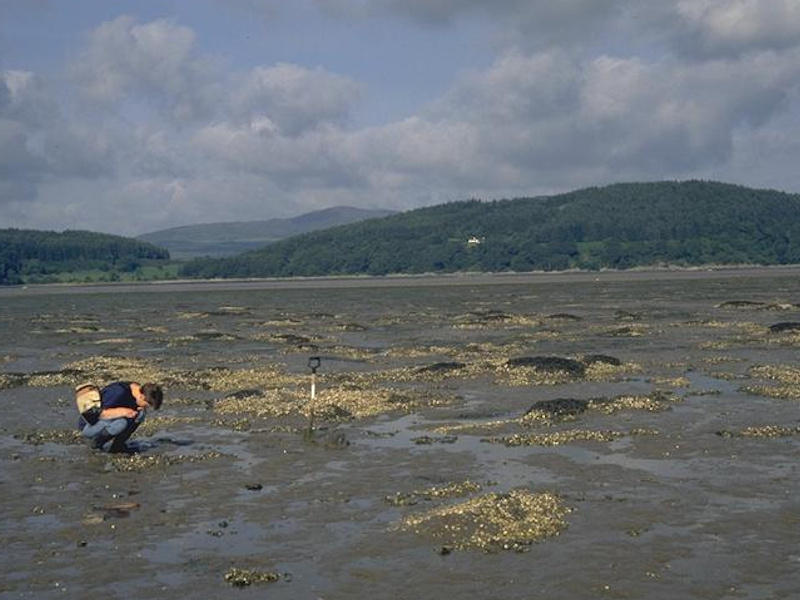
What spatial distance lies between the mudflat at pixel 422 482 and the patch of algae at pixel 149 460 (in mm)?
108

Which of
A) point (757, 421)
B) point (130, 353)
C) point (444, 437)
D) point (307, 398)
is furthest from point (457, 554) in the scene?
point (130, 353)

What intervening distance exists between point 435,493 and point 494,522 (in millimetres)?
2795

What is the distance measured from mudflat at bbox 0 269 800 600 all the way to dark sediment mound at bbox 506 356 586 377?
4.7 inches

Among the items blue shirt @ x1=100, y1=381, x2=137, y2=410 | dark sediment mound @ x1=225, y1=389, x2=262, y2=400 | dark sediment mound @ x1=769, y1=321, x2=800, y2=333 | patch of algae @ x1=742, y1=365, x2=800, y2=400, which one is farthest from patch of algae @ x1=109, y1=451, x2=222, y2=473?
dark sediment mound @ x1=769, y1=321, x2=800, y2=333

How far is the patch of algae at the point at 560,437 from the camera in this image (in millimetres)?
24266

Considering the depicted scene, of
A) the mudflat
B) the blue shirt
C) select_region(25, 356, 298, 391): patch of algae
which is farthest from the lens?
select_region(25, 356, 298, 391): patch of algae

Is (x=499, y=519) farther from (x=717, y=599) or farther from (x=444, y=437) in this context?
(x=444, y=437)

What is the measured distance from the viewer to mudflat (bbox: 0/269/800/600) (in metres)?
14.1

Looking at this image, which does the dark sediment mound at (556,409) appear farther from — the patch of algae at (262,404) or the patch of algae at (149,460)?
the patch of algae at (149,460)

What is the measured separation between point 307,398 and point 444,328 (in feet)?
120

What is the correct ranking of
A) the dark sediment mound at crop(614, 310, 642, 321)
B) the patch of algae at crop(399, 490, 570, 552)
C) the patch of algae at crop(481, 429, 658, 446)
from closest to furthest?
the patch of algae at crop(399, 490, 570, 552) < the patch of algae at crop(481, 429, 658, 446) < the dark sediment mound at crop(614, 310, 642, 321)

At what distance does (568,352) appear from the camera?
48406 mm

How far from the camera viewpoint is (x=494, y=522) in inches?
647

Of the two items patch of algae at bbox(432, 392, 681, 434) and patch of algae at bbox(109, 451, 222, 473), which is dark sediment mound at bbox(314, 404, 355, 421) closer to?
patch of algae at bbox(432, 392, 681, 434)
